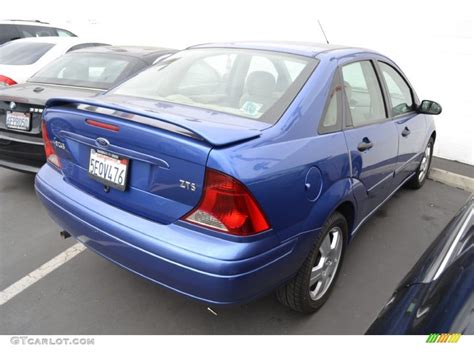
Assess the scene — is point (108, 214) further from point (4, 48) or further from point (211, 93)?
point (4, 48)

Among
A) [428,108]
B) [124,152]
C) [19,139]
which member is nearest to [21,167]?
[19,139]

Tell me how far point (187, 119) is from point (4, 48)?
4963 millimetres

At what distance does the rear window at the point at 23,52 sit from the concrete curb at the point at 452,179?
552cm

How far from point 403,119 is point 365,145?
3.48ft

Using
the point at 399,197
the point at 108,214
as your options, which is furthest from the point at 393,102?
the point at 108,214

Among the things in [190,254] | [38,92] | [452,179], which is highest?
[38,92]

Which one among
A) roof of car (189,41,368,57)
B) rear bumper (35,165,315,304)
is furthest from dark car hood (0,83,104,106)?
rear bumper (35,165,315,304)

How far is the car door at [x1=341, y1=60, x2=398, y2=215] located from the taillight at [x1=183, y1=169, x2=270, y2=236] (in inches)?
36.9

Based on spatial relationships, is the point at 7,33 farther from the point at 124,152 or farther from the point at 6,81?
the point at 124,152

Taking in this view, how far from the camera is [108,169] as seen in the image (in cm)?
211

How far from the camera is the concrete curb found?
4.96 m

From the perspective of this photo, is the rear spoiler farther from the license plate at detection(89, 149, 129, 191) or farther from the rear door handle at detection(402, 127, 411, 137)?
the rear door handle at detection(402, 127, 411, 137)

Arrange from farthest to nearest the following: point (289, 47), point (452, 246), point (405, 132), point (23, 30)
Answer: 1. point (23, 30)
2. point (405, 132)
3. point (289, 47)
4. point (452, 246)

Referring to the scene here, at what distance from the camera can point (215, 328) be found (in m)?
2.39
